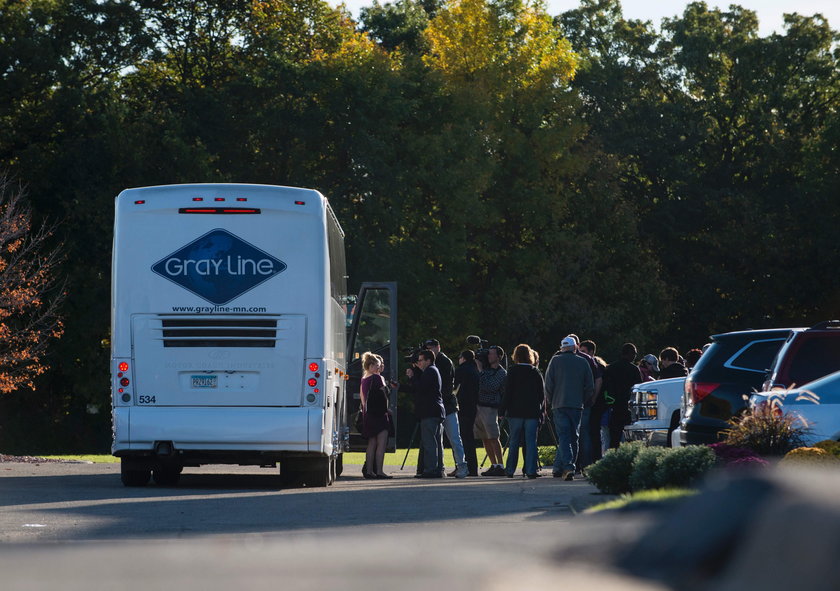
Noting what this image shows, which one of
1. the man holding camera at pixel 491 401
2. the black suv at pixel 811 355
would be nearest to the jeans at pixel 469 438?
the man holding camera at pixel 491 401

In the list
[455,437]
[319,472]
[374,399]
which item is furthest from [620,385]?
[319,472]

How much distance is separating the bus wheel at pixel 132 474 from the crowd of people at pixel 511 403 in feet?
12.4

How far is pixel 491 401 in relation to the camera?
22406 millimetres

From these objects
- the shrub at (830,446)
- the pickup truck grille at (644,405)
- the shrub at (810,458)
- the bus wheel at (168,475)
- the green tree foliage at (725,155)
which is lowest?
the bus wheel at (168,475)

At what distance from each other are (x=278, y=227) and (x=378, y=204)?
1094 inches

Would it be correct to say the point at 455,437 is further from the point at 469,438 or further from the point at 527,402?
the point at 527,402

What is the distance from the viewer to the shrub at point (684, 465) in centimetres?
1273

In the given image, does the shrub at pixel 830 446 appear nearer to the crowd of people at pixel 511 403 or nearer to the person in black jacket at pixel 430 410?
the crowd of people at pixel 511 403

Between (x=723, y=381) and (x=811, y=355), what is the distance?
1.65 m

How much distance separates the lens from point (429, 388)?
2147 centimetres

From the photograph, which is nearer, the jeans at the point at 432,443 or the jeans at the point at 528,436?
the jeans at the point at 528,436

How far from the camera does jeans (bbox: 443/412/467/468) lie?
861 inches

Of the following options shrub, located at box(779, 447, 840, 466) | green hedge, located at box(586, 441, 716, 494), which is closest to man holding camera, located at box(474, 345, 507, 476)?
green hedge, located at box(586, 441, 716, 494)

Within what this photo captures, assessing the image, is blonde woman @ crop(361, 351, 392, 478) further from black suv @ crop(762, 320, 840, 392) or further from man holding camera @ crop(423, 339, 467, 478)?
black suv @ crop(762, 320, 840, 392)
